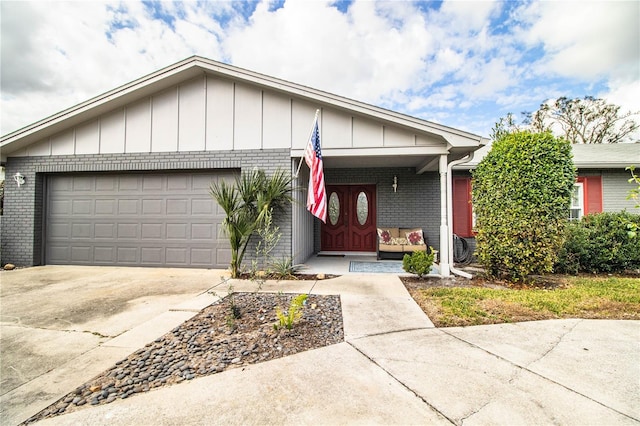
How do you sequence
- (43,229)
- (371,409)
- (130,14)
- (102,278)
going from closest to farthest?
(371,409) → (102,278) → (43,229) → (130,14)

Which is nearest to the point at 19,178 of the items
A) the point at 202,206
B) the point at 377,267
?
the point at 202,206

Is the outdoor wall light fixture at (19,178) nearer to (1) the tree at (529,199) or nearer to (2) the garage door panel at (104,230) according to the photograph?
(2) the garage door panel at (104,230)

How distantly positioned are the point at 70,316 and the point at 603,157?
1256cm

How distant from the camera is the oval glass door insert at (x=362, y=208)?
827cm

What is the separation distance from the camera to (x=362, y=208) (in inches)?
326

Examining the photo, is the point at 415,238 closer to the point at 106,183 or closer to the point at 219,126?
the point at 219,126

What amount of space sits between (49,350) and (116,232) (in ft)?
15.1

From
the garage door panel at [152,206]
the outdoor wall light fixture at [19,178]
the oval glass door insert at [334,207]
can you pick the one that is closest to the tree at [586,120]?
the oval glass door insert at [334,207]

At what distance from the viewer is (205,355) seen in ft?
7.77

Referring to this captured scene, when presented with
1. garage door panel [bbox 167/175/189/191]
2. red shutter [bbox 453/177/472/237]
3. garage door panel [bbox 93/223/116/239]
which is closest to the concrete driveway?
garage door panel [bbox 93/223/116/239]

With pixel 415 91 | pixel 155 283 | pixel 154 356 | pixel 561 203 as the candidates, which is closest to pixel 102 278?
pixel 155 283

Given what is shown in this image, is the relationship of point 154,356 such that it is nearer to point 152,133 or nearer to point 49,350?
point 49,350

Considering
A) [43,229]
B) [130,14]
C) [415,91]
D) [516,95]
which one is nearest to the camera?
[43,229]

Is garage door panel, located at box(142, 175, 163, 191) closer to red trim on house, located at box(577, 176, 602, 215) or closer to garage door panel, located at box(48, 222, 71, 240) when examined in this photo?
garage door panel, located at box(48, 222, 71, 240)
